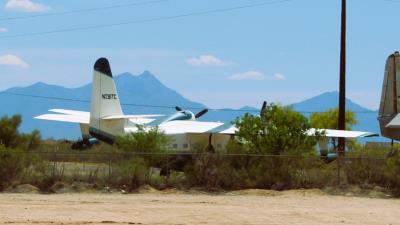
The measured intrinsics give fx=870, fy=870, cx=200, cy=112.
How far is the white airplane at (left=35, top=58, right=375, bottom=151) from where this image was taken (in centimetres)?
4410

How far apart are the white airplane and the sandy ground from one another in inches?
501

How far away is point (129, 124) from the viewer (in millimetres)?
48719

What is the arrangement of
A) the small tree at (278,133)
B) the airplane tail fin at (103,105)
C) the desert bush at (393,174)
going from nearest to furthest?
the desert bush at (393,174) < the small tree at (278,133) < the airplane tail fin at (103,105)

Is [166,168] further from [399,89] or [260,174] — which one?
[399,89]

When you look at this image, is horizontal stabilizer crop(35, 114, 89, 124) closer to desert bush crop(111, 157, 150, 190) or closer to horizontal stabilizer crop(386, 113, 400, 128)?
desert bush crop(111, 157, 150, 190)

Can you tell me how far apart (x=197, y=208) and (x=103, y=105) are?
2416 cm

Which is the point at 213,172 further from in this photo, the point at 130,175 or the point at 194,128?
the point at 194,128

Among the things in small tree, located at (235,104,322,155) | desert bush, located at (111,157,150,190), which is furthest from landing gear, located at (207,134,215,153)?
desert bush, located at (111,157,150,190)

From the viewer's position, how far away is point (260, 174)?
1299 inches

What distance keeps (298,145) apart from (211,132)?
8.91m

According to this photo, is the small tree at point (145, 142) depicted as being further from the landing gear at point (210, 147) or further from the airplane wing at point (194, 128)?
the airplane wing at point (194, 128)

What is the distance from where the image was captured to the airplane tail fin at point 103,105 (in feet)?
156

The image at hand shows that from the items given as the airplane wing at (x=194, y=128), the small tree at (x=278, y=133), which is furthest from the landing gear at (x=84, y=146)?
the small tree at (x=278, y=133)

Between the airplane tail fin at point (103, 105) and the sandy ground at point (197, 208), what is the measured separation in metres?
16.5
